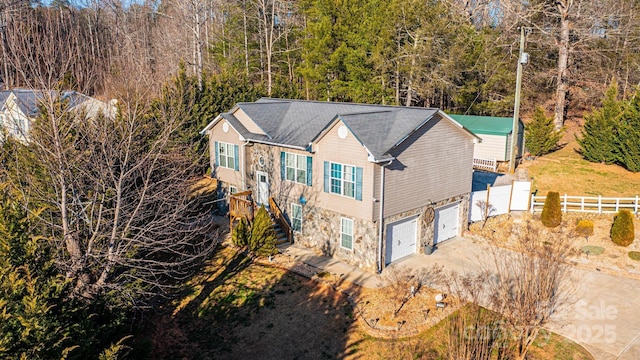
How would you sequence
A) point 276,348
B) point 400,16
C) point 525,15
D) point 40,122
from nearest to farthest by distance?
point 40,122 < point 276,348 < point 400,16 < point 525,15

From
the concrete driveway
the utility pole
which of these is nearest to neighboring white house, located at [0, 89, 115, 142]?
the concrete driveway

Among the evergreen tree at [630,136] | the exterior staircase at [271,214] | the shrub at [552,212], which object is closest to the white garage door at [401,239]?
the exterior staircase at [271,214]

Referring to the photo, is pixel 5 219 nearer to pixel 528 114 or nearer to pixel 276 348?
pixel 276 348

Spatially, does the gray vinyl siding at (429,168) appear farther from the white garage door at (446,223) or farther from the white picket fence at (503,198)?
the white picket fence at (503,198)

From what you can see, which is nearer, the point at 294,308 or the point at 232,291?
the point at 294,308

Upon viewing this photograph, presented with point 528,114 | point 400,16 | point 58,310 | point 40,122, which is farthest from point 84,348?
point 528,114

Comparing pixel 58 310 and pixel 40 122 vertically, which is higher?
pixel 40 122

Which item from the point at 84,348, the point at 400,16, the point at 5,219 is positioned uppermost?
the point at 400,16
